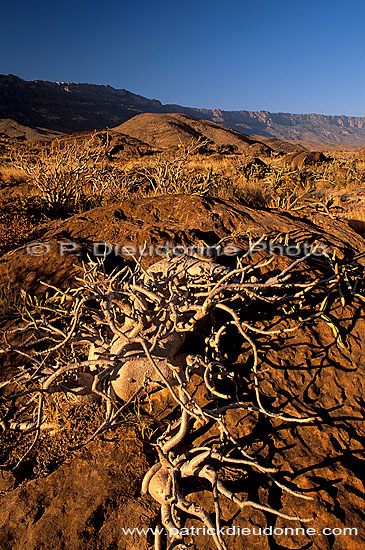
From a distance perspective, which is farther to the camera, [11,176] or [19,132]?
[19,132]

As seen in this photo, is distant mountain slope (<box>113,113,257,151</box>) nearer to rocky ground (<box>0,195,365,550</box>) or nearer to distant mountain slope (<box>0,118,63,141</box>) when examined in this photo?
distant mountain slope (<box>0,118,63,141</box>)

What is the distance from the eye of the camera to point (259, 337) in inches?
80.8

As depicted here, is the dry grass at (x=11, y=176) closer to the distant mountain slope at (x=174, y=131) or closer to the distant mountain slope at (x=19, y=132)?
the distant mountain slope at (x=174, y=131)

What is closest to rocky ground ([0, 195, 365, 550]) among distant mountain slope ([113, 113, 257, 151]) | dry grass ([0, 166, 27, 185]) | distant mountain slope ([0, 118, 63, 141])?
dry grass ([0, 166, 27, 185])

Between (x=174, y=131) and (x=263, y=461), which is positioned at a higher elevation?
(x=174, y=131)

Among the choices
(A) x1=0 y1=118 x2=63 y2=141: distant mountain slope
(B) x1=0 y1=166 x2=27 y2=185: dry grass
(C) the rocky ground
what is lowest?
(C) the rocky ground

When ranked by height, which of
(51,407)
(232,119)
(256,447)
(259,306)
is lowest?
(51,407)

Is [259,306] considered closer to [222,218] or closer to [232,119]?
[222,218]

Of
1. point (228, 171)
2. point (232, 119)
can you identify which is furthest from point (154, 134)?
point (232, 119)

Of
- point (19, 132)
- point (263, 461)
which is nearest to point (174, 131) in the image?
point (19, 132)

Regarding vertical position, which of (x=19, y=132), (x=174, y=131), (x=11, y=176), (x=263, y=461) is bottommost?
(x=263, y=461)

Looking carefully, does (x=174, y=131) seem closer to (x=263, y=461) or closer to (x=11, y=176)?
(x=11, y=176)

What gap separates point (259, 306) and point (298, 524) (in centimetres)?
121

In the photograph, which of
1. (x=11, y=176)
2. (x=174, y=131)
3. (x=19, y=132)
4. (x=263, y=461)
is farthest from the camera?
(x=19, y=132)
